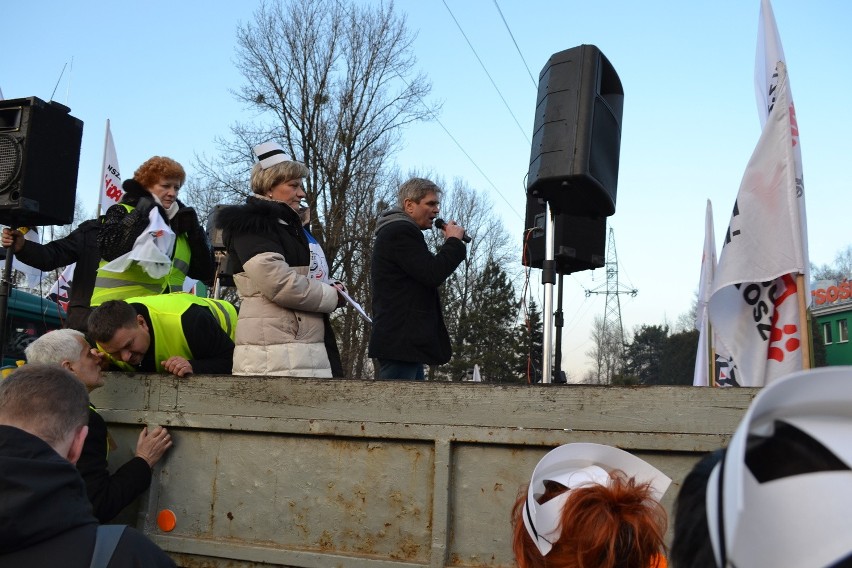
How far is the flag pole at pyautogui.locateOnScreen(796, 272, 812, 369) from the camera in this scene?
4398 millimetres

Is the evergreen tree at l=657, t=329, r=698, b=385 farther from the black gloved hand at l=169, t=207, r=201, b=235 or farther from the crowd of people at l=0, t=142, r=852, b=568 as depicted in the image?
the crowd of people at l=0, t=142, r=852, b=568

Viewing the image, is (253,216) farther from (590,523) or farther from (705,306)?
(705,306)

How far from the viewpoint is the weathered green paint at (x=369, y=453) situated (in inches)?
129

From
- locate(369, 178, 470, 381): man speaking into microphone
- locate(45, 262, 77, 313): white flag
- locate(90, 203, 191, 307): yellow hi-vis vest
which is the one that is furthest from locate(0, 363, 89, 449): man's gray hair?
locate(45, 262, 77, 313): white flag

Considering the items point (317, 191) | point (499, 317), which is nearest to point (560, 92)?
point (317, 191)

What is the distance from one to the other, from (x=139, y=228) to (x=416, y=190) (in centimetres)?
172

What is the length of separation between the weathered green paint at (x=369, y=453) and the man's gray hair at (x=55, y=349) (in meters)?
0.33

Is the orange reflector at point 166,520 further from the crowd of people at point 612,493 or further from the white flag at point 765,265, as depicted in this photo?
the white flag at point 765,265

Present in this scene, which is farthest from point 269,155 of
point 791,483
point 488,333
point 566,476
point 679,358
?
point 679,358

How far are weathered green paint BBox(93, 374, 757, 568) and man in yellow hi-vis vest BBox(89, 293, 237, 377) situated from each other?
22cm

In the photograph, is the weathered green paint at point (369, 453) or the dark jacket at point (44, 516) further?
the weathered green paint at point (369, 453)

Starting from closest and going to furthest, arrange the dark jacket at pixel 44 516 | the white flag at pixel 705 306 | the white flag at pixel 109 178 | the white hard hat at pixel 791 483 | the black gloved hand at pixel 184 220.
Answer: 1. the white hard hat at pixel 791 483
2. the dark jacket at pixel 44 516
3. the black gloved hand at pixel 184 220
4. the white flag at pixel 705 306
5. the white flag at pixel 109 178

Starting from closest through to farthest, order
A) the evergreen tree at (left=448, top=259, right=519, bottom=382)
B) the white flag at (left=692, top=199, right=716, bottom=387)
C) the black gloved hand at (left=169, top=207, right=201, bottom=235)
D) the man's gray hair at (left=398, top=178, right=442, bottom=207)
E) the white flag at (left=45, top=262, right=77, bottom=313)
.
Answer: the man's gray hair at (left=398, top=178, right=442, bottom=207)
the black gloved hand at (left=169, top=207, right=201, bottom=235)
the white flag at (left=45, top=262, right=77, bottom=313)
the white flag at (left=692, top=199, right=716, bottom=387)
the evergreen tree at (left=448, top=259, right=519, bottom=382)

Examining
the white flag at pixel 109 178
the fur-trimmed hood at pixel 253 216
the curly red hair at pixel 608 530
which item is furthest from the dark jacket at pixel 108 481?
the white flag at pixel 109 178
